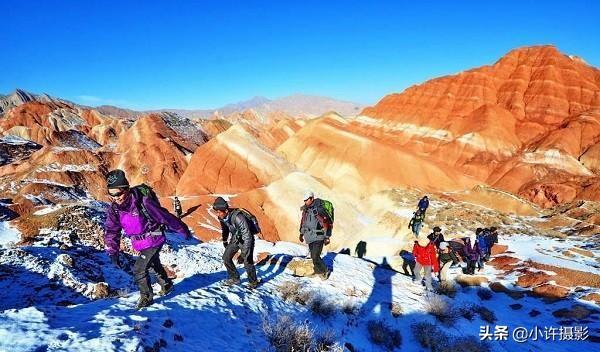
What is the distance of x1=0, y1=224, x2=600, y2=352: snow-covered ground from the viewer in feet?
19.7

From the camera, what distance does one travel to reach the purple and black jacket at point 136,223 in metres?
6.64

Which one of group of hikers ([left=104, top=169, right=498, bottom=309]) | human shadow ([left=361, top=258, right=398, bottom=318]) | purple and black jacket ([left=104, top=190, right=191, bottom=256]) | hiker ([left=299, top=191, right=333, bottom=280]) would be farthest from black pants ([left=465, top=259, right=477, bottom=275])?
purple and black jacket ([left=104, top=190, right=191, bottom=256])

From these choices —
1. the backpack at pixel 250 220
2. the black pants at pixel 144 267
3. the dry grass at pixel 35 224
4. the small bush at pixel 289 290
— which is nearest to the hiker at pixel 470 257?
the small bush at pixel 289 290

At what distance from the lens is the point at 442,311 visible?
10508mm

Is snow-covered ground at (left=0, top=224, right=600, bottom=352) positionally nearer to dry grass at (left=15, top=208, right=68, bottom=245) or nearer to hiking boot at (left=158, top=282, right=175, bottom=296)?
hiking boot at (left=158, top=282, right=175, bottom=296)

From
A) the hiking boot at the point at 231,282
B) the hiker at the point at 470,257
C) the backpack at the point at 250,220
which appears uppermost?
the backpack at the point at 250,220

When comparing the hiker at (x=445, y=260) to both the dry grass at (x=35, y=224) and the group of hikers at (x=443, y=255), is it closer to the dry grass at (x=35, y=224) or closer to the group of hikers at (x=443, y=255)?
the group of hikers at (x=443, y=255)

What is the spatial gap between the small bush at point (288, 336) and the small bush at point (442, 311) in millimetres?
4539

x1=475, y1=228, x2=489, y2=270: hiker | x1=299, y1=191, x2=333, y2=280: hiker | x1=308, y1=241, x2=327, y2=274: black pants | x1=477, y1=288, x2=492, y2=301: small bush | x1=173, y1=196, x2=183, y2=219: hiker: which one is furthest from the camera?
x1=173, y1=196, x2=183, y2=219: hiker

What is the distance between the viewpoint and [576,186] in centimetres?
5750

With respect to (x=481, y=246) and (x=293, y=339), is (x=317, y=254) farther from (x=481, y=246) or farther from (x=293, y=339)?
(x=481, y=246)

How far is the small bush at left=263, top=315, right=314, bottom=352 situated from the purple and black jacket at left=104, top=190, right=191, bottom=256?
2.40 m

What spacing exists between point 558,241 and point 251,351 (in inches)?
887

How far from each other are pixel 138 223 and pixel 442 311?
7754mm
